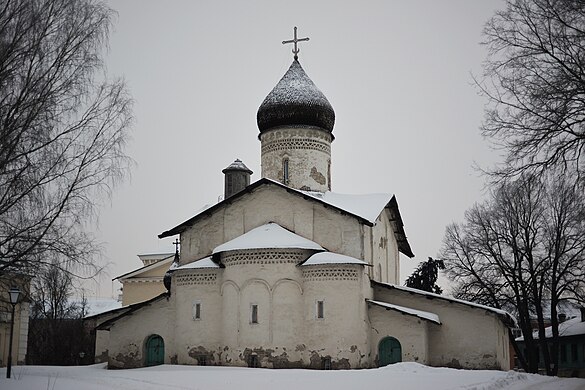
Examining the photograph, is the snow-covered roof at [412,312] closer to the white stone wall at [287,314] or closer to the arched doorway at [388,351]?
the white stone wall at [287,314]

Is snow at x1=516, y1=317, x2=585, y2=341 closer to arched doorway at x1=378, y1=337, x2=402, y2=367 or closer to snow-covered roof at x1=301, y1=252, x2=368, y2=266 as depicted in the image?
arched doorway at x1=378, y1=337, x2=402, y2=367

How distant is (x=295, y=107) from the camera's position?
27.7 meters

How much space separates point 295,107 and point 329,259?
768cm

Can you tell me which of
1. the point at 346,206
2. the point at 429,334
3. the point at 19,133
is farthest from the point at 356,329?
the point at 19,133

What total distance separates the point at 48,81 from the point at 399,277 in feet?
70.9

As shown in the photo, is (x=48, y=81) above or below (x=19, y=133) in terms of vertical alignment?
above

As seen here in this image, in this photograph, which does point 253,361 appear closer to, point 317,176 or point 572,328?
point 317,176

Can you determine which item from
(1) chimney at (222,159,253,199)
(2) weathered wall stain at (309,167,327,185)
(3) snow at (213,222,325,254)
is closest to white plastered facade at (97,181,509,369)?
(3) snow at (213,222,325,254)

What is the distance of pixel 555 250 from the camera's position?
90.7 ft

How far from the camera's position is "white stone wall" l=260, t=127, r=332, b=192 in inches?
1085

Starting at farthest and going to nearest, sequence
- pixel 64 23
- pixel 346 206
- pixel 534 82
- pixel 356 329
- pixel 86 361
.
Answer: pixel 86 361 < pixel 346 206 < pixel 356 329 < pixel 64 23 < pixel 534 82

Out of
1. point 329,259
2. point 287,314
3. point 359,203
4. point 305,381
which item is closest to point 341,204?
point 359,203

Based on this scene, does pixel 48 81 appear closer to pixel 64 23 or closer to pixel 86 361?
pixel 64 23

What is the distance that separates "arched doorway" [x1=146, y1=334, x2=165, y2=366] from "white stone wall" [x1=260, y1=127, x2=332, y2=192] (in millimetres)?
7648
